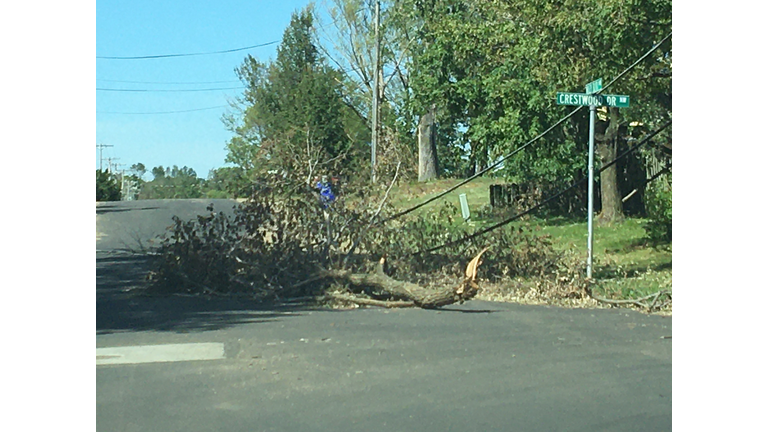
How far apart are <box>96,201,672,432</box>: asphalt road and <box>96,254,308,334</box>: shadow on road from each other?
0.10 ft

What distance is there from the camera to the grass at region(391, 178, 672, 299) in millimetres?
12498

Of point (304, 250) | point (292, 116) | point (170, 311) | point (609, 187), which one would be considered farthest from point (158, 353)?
point (609, 187)

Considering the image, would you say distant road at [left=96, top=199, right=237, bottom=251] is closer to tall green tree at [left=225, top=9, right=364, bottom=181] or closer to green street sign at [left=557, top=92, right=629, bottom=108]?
tall green tree at [left=225, top=9, right=364, bottom=181]

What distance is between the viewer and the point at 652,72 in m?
13.8

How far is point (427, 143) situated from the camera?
23.1 metres

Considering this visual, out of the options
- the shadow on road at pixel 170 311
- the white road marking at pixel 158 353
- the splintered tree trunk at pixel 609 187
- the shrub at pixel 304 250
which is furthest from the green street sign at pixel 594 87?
the splintered tree trunk at pixel 609 187

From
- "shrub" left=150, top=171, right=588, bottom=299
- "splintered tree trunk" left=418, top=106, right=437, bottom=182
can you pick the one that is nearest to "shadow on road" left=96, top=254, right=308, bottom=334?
"shrub" left=150, top=171, right=588, bottom=299

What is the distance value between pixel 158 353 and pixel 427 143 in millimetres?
15830

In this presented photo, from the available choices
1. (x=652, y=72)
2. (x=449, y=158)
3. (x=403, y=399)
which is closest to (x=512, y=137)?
(x=652, y=72)

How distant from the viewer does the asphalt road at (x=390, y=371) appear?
5812mm

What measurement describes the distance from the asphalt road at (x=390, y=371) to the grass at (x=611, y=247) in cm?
210

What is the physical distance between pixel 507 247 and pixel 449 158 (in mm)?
13047
